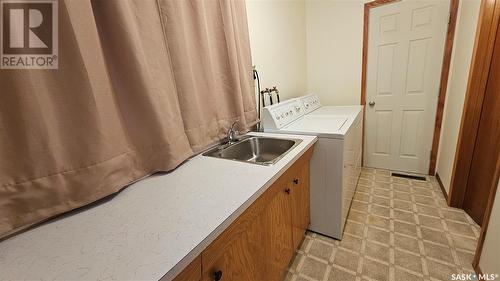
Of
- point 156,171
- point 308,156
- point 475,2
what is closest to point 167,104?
point 156,171

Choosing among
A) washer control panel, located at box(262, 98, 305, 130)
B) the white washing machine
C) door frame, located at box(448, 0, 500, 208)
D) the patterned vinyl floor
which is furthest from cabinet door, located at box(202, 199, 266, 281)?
door frame, located at box(448, 0, 500, 208)

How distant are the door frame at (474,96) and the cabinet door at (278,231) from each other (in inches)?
67.9

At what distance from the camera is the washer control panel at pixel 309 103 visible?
2.49 meters

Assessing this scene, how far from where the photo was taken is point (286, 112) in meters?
2.03

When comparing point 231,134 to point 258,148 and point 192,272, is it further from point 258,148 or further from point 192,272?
point 192,272

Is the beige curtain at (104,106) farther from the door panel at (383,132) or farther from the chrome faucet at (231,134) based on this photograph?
the door panel at (383,132)

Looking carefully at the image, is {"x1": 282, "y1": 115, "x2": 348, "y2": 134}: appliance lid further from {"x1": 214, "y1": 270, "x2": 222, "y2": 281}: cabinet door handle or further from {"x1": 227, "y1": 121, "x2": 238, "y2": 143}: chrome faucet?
{"x1": 214, "y1": 270, "x2": 222, "y2": 281}: cabinet door handle

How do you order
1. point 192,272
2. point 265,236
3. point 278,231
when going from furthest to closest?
1. point 278,231
2. point 265,236
3. point 192,272

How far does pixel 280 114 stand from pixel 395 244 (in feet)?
4.43

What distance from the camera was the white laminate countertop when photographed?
0.57 metres

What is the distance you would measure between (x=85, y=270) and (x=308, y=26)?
3.39 m

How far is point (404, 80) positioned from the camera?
102 inches

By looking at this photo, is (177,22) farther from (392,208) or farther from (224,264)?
A: (392,208)

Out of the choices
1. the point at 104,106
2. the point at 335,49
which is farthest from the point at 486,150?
the point at 104,106
